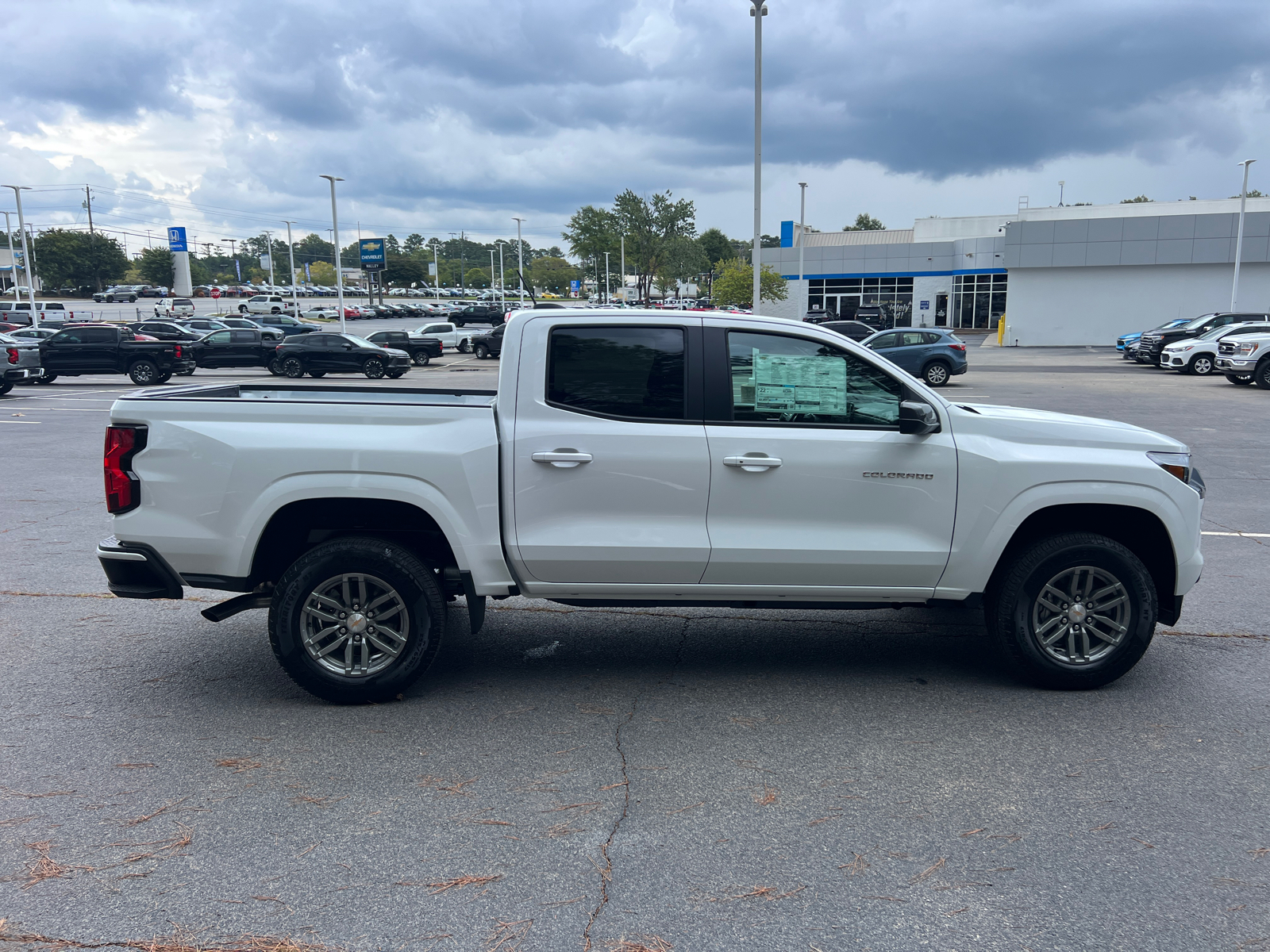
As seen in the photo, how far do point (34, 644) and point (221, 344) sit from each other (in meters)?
29.2

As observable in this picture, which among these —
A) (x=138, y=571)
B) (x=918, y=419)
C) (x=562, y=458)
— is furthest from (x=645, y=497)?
(x=138, y=571)

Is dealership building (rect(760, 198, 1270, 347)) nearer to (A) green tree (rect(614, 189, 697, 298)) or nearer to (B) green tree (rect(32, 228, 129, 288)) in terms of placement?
(A) green tree (rect(614, 189, 697, 298))

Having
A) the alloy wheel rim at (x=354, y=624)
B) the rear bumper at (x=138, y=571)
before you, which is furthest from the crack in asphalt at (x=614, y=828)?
the rear bumper at (x=138, y=571)

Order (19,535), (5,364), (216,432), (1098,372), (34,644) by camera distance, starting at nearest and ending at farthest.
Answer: (216,432) < (34,644) < (19,535) < (5,364) < (1098,372)

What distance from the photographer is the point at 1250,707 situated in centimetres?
466

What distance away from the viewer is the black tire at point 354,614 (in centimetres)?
458

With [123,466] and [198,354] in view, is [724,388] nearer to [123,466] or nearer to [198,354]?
[123,466]

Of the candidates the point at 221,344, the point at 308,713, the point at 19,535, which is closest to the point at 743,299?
the point at 221,344

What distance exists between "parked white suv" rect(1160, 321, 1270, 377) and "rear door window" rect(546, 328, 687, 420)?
95.0 ft

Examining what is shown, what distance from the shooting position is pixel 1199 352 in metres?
28.8

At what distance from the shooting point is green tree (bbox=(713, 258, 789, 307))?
4794 centimetres

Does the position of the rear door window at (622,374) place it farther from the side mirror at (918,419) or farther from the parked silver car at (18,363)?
the parked silver car at (18,363)

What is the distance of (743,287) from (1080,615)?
44220 millimetres

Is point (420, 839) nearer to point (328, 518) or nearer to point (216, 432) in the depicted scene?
point (328, 518)
